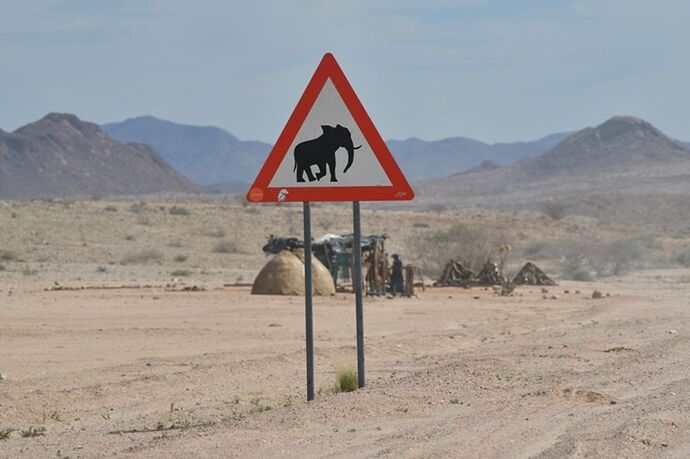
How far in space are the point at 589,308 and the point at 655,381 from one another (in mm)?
14465

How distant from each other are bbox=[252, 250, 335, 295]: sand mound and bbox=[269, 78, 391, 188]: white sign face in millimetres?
18413

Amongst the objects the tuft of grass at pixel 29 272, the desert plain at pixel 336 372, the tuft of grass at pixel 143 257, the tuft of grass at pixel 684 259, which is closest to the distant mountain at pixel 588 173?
the tuft of grass at pixel 684 259

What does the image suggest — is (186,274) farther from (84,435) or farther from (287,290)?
(84,435)

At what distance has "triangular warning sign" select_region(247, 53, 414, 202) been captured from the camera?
35.8ft

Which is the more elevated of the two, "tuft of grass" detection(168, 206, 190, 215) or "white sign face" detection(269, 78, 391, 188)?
"tuft of grass" detection(168, 206, 190, 215)

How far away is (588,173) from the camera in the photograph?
155250 millimetres

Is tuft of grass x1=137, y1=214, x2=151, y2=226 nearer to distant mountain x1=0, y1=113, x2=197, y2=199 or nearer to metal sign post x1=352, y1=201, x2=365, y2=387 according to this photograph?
metal sign post x1=352, y1=201, x2=365, y2=387

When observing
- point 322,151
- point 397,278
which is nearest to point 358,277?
point 322,151

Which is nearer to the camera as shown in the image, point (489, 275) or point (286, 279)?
point (286, 279)

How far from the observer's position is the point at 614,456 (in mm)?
8562

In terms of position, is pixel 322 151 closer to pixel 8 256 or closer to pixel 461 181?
pixel 8 256

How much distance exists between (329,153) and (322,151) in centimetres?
6

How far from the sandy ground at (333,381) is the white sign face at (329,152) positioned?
1.79 metres

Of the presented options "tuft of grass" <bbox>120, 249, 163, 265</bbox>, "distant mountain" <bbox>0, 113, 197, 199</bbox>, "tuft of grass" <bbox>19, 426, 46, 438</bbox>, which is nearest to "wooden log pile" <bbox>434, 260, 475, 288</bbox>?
"tuft of grass" <bbox>120, 249, 163, 265</bbox>
